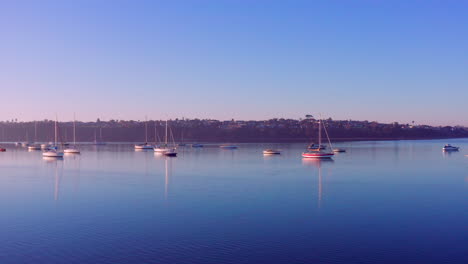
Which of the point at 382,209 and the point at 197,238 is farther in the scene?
the point at 382,209

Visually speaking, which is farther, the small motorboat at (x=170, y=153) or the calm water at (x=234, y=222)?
the small motorboat at (x=170, y=153)

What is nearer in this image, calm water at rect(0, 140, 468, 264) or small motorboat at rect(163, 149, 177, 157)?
calm water at rect(0, 140, 468, 264)

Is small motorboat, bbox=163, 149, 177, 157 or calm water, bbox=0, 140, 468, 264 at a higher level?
small motorboat, bbox=163, 149, 177, 157

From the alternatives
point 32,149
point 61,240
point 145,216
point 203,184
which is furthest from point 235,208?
point 32,149

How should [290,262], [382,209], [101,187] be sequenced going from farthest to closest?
1. [101,187]
2. [382,209]
3. [290,262]

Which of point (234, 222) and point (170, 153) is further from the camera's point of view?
point (170, 153)

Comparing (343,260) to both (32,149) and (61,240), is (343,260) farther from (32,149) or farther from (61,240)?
(32,149)

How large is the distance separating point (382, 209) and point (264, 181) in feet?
43.0

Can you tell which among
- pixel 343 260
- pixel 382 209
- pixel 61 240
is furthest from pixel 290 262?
pixel 382 209

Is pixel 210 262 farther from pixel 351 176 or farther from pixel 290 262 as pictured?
pixel 351 176

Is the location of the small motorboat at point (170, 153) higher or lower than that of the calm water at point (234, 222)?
higher

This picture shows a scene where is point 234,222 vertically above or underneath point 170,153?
underneath

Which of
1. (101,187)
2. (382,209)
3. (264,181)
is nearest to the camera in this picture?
(382,209)

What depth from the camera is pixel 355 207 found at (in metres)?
22.5
